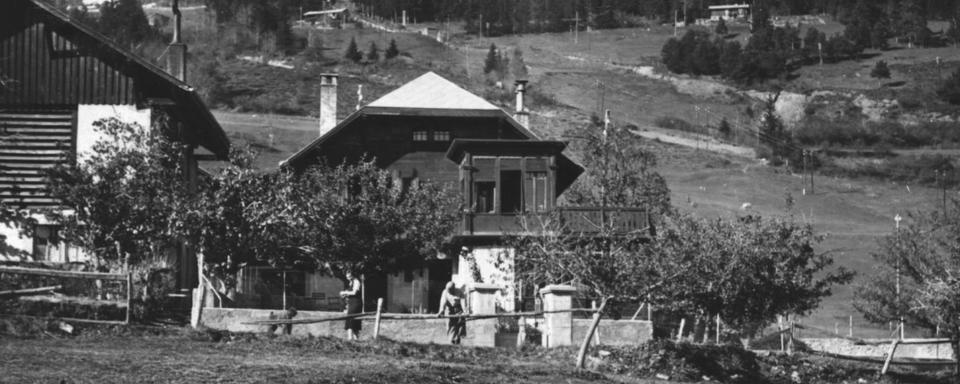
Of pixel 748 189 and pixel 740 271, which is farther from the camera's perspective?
pixel 748 189

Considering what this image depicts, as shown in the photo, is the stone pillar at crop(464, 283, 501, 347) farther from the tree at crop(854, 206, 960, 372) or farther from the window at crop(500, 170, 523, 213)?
the window at crop(500, 170, 523, 213)

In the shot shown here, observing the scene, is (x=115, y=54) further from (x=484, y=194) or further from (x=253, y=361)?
(x=484, y=194)

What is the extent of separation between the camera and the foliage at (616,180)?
Answer: 61.0 m

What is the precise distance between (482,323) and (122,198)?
866 centimetres

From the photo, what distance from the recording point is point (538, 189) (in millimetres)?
54625

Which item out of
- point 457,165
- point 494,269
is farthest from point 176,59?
point 457,165

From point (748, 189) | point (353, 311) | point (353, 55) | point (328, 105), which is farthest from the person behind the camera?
point (353, 55)

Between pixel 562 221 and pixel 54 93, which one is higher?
pixel 54 93

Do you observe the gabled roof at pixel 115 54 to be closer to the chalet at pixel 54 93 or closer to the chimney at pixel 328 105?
the chalet at pixel 54 93

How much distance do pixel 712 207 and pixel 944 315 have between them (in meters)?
64.6

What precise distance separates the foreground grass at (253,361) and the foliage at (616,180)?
30.5 metres

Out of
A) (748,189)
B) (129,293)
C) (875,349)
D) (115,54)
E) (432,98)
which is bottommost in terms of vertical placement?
(748,189)

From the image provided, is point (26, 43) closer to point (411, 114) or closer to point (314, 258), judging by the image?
point (314, 258)

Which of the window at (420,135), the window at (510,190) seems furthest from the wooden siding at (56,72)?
the window at (420,135)
